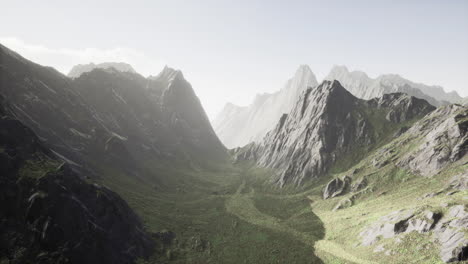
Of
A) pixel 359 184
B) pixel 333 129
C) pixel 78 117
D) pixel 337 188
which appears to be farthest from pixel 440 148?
pixel 78 117

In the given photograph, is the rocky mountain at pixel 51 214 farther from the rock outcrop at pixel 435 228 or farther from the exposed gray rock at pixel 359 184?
the exposed gray rock at pixel 359 184

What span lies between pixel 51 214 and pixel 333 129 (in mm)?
126061

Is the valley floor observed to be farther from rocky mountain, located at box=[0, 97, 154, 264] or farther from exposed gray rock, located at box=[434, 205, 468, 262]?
rocky mountain, located at box=[0, 97, 154, 264]

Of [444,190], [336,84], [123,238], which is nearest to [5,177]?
[123,238]

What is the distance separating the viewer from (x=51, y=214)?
41.6 metres

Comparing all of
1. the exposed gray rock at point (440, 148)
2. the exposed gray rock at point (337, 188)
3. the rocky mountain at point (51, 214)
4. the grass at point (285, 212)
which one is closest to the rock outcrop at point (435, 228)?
the grass at point (285, 212)

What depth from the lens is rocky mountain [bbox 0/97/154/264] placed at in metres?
38.0

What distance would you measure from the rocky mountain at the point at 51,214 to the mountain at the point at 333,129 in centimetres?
8364

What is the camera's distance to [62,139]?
9762 cm

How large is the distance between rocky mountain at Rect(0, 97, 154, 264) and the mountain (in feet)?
274

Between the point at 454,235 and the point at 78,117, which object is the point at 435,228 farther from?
the point at 78,117

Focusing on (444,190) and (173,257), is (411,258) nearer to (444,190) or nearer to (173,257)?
(444,190)

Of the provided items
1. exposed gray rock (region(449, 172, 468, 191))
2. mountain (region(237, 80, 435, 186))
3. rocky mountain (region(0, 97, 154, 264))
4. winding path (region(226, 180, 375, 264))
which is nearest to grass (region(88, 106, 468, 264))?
winding path (region(226, 180, 375, 264))

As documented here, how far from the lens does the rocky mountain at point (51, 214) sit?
3800cm
